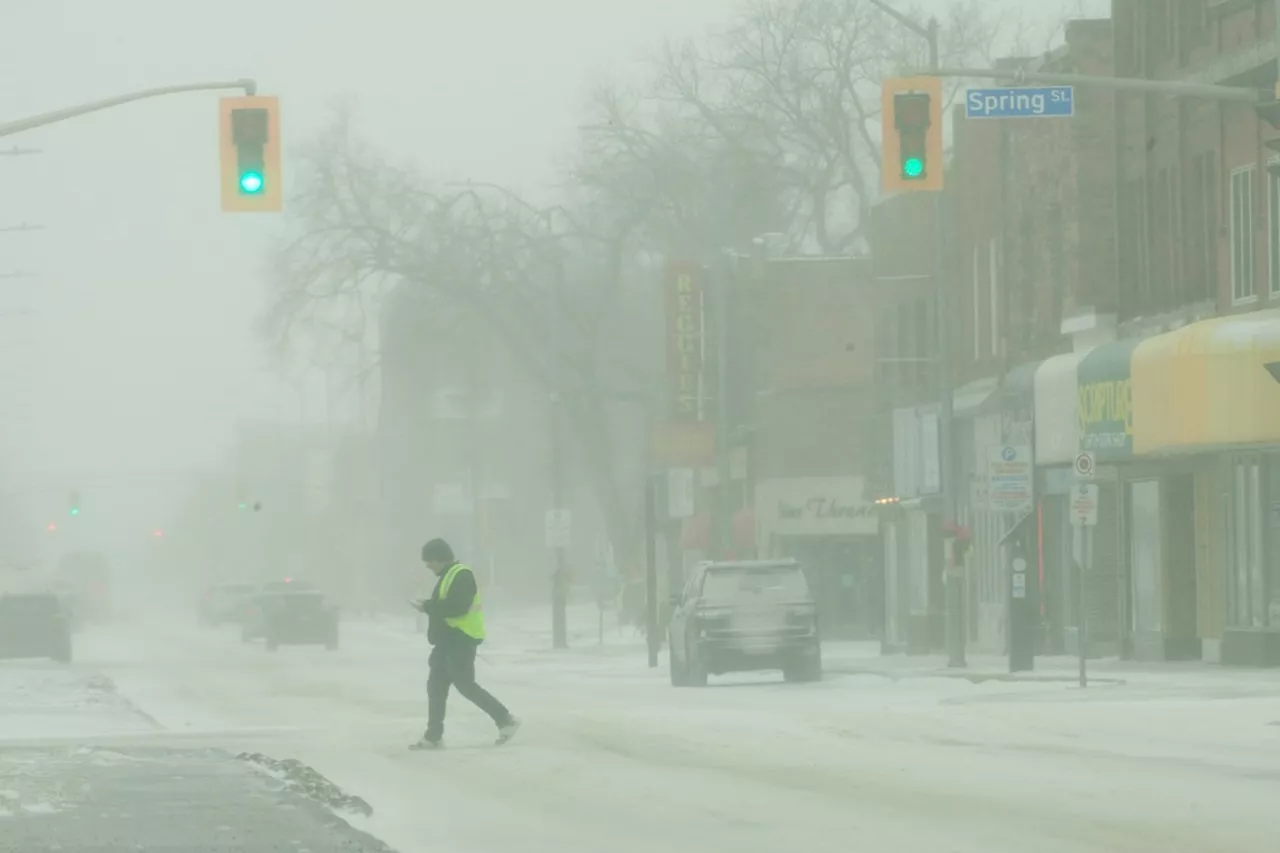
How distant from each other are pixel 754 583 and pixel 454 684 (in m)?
14.4

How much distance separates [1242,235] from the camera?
3544cm

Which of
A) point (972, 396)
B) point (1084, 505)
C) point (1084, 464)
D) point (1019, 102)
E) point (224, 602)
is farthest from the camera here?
point (224, 602)

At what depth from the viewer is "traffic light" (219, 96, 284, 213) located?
2544 centimetres

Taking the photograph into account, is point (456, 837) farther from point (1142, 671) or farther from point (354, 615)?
point (354, 615)

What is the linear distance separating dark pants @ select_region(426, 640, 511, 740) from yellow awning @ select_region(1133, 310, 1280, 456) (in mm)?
13487

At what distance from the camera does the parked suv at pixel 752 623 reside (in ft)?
118

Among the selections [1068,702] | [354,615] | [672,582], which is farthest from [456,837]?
[354,615]

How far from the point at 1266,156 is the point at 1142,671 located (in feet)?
22.0

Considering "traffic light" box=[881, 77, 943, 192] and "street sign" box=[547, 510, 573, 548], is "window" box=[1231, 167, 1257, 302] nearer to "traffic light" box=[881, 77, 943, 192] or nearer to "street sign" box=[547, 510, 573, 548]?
"traffic light" box=[881, 77, 943, 192]

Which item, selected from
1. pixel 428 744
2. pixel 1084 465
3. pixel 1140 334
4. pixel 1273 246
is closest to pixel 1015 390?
pixel 1140 334

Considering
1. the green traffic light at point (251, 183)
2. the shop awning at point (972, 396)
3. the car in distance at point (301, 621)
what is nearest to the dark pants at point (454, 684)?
the green traffic light at point (251, 183)

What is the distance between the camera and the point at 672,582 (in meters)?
58.5

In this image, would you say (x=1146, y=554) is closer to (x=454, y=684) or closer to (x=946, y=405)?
(x=946, y=405)

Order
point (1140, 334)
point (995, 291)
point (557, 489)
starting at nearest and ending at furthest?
point (1140, 334) → point (995, 291) → point (557, 489)
